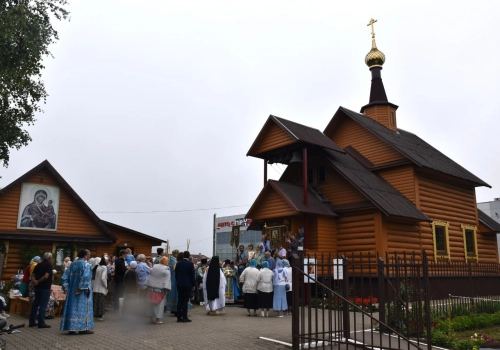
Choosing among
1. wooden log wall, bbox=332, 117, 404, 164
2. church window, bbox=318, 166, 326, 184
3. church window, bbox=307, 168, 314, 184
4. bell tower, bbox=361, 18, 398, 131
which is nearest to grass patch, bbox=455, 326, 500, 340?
church window, bbox=318, 166, 326, 184

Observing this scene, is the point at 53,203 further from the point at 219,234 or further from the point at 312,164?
the point at 219,234

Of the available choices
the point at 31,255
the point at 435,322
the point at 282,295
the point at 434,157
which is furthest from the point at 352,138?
the point at 31,255

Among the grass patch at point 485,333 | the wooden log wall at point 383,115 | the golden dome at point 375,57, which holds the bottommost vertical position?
the grass patch at point 485,333

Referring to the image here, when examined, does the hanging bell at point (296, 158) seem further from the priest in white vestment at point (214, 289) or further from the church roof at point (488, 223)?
the church roof at point (488, 223)

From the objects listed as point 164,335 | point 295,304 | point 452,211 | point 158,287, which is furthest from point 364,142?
point 295,304

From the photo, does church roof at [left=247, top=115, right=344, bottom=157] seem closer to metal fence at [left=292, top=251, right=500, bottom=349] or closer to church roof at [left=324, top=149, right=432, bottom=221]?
church roof at [left=324, top=149, right=432, bottom=221]

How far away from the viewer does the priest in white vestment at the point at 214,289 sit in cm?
1333

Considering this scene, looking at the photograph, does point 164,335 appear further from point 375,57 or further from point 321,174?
point 375,57

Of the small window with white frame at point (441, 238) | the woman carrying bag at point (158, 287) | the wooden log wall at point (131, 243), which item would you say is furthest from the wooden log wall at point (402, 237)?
the wooden log wall at point (131, 243)

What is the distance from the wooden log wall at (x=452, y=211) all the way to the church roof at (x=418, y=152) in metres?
0.69

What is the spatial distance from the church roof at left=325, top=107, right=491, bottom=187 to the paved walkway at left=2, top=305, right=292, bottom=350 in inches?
470

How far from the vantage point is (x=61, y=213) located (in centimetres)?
2281

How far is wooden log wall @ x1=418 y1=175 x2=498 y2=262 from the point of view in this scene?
69.3ft

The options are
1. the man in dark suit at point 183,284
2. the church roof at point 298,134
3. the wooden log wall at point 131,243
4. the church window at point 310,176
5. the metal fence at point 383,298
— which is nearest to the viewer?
the metal fence at point 383,298
